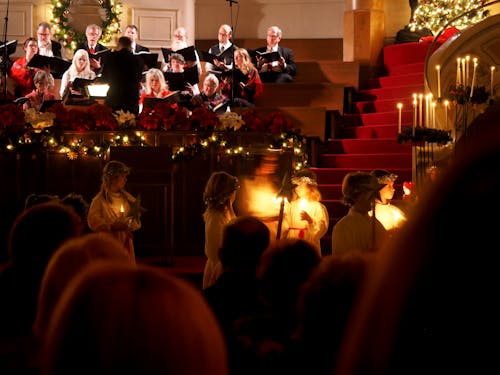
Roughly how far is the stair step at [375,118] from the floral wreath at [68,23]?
5389 mm

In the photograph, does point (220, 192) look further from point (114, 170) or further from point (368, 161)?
point (368, 161)

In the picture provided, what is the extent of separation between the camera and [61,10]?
51.4ft

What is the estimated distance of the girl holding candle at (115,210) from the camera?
7.05 meters

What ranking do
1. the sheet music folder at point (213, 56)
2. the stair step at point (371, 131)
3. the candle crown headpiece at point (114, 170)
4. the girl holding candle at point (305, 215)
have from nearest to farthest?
the candle crown headpiece at point (114, 170)
the girl holding candle at point (305, 215)
the stair step at point (371, 131)
the sheet music folder at point (213, 56)

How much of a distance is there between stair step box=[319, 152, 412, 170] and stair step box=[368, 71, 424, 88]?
8.33ft

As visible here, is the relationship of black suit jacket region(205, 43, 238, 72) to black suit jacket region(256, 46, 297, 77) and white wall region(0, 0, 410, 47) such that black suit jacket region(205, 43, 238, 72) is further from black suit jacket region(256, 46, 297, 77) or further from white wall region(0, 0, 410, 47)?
white wall region(0, 0, 410, 47)

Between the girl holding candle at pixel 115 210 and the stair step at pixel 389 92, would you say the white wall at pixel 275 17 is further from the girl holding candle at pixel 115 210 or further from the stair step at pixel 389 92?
the girl holding candle at pixel 115 210

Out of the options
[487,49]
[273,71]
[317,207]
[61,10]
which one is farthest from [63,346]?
[61,10]

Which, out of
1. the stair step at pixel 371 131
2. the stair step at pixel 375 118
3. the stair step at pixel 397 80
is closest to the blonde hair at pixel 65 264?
the stair step at pixel 371 131

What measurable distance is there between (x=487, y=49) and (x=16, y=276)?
28.3 ft

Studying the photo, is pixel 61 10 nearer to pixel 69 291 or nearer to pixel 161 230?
pixel 161 230

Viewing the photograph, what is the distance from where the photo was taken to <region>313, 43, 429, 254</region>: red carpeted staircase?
1079 centimetres

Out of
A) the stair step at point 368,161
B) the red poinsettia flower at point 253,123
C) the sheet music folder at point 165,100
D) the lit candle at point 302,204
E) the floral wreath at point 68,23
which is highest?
the floral wreath at point 68,23

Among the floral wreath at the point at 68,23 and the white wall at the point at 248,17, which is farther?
the white wall at the point at 248,17
